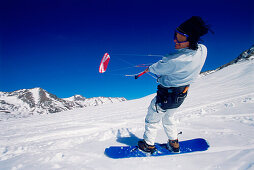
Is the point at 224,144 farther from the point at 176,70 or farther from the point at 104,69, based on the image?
the point at 104,69

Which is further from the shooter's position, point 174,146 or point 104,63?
point 104,63

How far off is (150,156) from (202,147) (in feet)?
4.01

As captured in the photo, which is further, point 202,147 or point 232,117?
point 232,117

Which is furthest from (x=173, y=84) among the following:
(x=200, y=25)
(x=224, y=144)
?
(x=224, y=144)

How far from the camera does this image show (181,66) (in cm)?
256

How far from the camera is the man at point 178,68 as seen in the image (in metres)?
2.56

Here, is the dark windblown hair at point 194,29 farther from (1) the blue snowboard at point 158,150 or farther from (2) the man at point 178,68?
(1) the blue snowboard at point 158,150

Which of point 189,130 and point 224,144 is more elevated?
point 189,130

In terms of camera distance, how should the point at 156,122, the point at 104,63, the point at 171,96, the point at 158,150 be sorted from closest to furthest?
the point at 171,96, the point at 156,122, the point at 158,150, the point at 104,63

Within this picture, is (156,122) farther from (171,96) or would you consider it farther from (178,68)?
(178,68)

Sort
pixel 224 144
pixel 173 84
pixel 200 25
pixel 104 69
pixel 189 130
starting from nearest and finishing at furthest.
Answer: pixel 200 25
pixel 173 84
pixel 224 144
pixel 189 130
pixel 104 69

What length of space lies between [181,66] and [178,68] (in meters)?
0.06

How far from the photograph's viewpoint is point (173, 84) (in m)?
2.79

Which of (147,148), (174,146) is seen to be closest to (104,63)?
(147,148)
